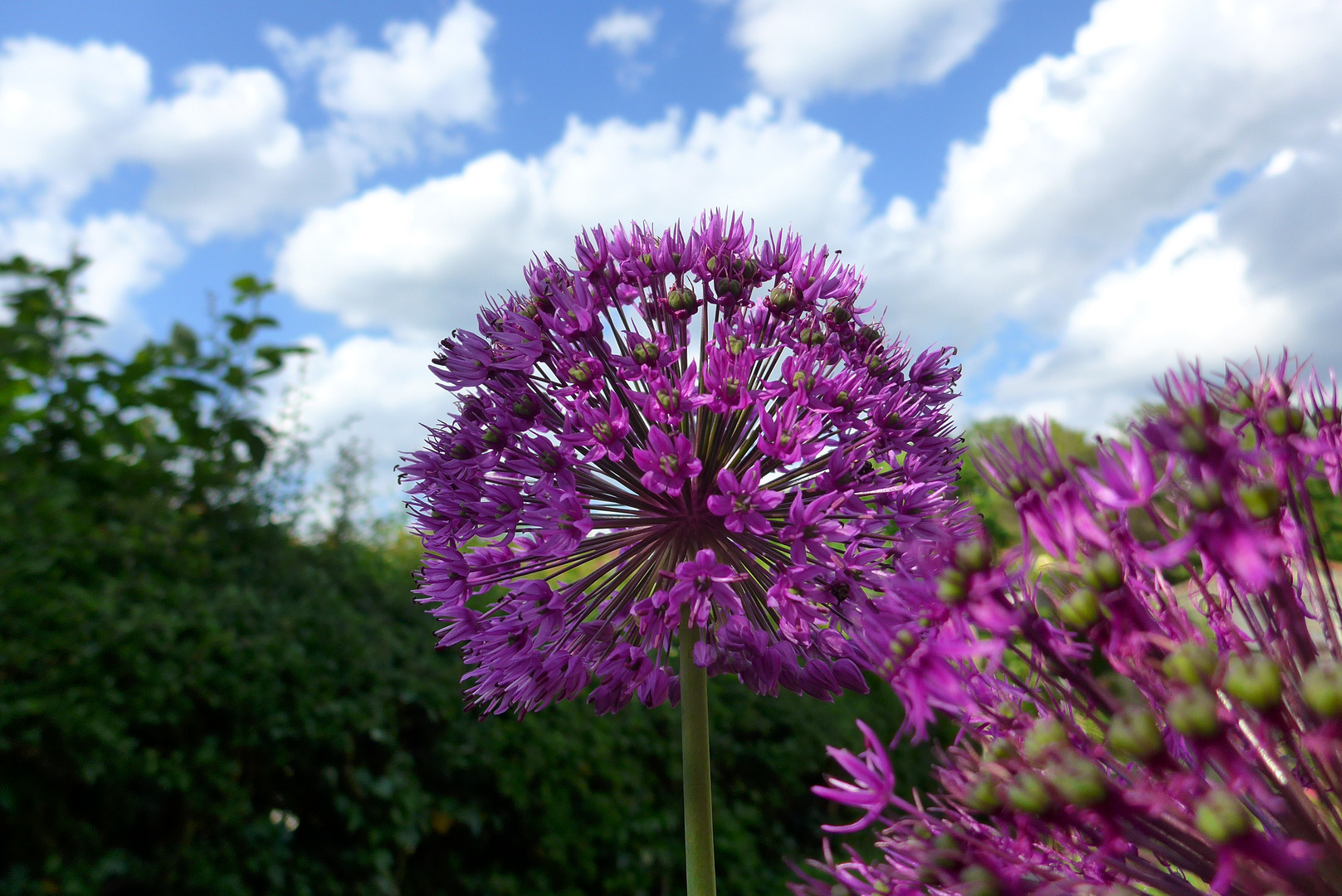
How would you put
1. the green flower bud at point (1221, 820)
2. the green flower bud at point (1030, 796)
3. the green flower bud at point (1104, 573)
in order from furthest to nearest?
the green flower bud at point (1104, 573), the green flower bud at point (1030, 796), the green flower bud at point (1221, 820)

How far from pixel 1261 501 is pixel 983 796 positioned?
0.56 meters

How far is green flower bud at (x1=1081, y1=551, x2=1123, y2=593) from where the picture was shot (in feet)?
4.21

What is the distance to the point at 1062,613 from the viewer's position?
4.39 feet

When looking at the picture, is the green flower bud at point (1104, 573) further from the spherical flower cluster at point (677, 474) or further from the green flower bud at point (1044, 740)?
the spherical flower cluster at point (677, 474)

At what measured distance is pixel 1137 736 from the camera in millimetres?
1113

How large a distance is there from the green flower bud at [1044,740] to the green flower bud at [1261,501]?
0.40m

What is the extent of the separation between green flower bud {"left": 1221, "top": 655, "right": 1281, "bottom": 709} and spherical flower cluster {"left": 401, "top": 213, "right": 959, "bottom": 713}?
871 mm

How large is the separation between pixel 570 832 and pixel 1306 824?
5.01 metres

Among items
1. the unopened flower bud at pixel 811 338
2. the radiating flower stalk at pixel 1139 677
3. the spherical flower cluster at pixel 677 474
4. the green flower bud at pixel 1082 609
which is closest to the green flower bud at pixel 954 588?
the radiating flower stalk at pixel 1139 677

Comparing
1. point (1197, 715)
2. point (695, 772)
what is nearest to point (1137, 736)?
point (1197, 715)

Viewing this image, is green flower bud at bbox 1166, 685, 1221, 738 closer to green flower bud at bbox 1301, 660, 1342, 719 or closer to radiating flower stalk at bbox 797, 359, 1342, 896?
radiating flower stalk at bbox 797, 359, 1342, 896

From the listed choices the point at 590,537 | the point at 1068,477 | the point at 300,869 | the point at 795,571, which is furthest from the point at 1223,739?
the point at 300,869

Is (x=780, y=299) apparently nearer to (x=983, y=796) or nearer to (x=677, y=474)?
(x=677, y=474)

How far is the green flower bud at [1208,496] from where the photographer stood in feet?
3.88
